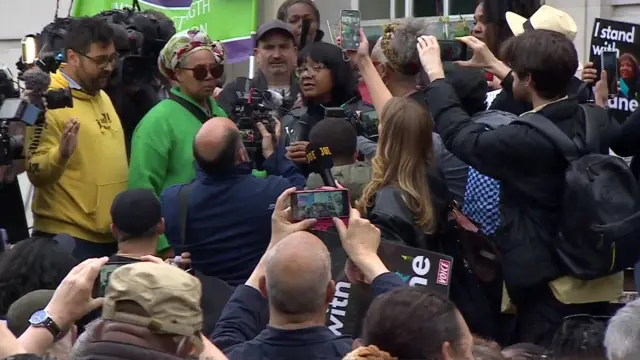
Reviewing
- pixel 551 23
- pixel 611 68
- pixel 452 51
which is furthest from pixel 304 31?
pixel 611 68

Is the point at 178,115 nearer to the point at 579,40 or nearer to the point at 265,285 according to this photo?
the point at 265,285

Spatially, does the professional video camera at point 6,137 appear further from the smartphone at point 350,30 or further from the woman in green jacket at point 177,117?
the smartphone at point 350,30

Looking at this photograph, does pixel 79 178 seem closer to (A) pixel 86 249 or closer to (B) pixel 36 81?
(A) pixel 86 249

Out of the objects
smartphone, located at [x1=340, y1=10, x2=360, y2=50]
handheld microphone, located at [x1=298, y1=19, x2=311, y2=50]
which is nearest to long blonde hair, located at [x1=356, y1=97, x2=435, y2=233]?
smartphone, located at [x1=340, y1=10, x2=360, y2=50]

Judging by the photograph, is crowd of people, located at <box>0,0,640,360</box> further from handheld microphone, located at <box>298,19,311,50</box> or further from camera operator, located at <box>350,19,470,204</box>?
handheld microphone, located at <box>298,19,311,50</box>

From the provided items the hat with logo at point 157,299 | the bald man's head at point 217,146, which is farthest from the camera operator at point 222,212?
the hat with logo at point 157,299

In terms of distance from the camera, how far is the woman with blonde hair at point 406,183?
5340 mm

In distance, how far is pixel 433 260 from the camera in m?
4.96

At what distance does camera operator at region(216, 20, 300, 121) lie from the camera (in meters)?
7.62

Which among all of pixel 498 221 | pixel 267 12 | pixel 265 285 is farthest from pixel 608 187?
pixel 267 12

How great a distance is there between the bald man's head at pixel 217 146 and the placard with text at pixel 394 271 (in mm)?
954

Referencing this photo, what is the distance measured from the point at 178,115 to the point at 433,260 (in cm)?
216

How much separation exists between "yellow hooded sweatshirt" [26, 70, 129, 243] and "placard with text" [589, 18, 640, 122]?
2.55m

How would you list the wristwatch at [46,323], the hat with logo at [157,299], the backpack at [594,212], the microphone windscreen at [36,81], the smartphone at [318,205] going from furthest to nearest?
the microphone windscreen at [36,81] < the backpack at [594,212] < the smartphone at [318,205] < the wristwatch at [46,323] < the hat with logo at [157,299]
